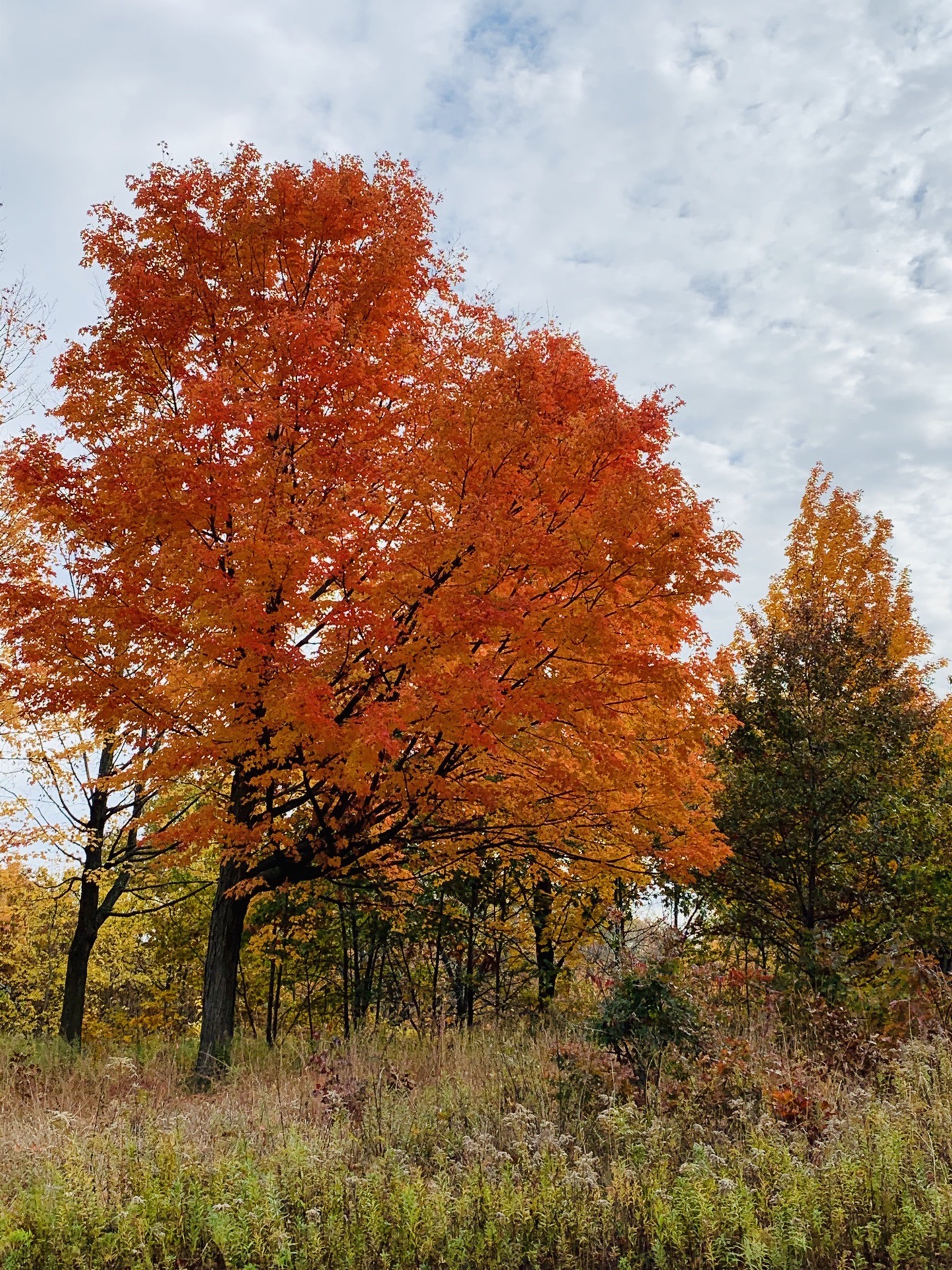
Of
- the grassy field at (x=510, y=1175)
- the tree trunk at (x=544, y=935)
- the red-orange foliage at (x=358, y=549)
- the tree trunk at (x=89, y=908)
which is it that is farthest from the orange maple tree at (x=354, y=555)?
the tree trunk at (x=89, y=908)

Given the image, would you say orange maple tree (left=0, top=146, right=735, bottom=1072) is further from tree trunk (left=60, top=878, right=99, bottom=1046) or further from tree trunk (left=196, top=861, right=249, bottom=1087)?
tree trunk (left=60, top=878, right=99, bottom=1046)

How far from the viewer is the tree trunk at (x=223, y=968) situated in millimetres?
11727

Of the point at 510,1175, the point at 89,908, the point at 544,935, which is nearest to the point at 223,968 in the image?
the point at 89,908

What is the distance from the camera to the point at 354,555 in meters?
9.75

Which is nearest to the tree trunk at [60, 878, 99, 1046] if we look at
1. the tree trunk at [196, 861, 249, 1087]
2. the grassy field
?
the tree trunk at [196, 861, 249, 1087]

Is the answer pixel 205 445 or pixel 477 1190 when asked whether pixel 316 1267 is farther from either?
pixel 205 445

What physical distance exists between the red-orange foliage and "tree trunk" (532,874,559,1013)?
13.7ft

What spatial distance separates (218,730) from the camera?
969cm

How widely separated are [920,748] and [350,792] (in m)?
10.5

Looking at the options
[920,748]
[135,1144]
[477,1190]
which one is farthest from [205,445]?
[920,748]

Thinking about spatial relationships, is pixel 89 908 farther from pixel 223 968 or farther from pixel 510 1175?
pixel 510 1175

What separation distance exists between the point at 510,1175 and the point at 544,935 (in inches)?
431

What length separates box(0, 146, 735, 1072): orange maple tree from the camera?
29.1 feet

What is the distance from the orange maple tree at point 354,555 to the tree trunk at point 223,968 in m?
0.05
